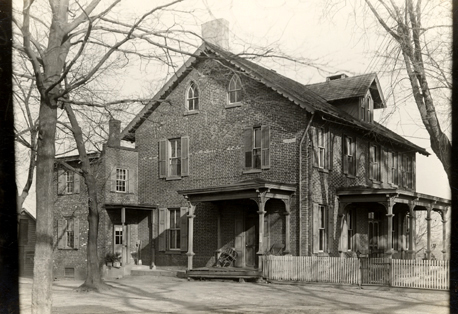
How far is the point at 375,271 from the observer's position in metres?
19.6

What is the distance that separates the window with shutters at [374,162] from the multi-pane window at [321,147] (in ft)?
16.0

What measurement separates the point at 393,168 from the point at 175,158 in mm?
12111

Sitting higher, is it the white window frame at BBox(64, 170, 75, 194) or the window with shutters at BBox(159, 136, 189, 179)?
the window with shutters at BBox(159, 136, 189, 179)

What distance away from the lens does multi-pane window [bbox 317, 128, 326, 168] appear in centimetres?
2456

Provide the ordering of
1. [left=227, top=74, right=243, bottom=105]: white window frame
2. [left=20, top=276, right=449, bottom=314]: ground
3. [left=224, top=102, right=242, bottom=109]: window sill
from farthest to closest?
[left=227, top=74, right=243, bottom=105]: white window frame, [left=224, top=102, right=242, bottom=109]: window sill, [left=20, top=276, right=449, bottom=314]: ground

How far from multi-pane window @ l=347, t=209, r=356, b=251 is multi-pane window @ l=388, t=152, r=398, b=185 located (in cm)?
492

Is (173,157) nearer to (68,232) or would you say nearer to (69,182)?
(69,182)

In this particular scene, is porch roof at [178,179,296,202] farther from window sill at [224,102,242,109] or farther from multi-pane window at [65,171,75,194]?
multi-pane window at [65,171,75,194]

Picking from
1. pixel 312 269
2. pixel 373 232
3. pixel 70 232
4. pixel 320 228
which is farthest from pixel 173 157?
pixel 373 232

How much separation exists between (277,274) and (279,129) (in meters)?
6.24

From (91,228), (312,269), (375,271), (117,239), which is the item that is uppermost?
(91,228)

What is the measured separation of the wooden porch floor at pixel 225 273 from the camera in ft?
72.3

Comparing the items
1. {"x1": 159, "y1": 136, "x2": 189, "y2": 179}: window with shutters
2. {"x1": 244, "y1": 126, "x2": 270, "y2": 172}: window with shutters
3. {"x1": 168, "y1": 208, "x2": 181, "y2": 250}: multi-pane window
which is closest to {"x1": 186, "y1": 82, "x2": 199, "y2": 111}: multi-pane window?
{"x1": 159, "y1": 136, "x2": 189, "y2": 179}: window with shutters

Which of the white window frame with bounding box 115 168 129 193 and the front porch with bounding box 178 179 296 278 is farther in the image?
the white window frame with bounding box 115 168 129 193
